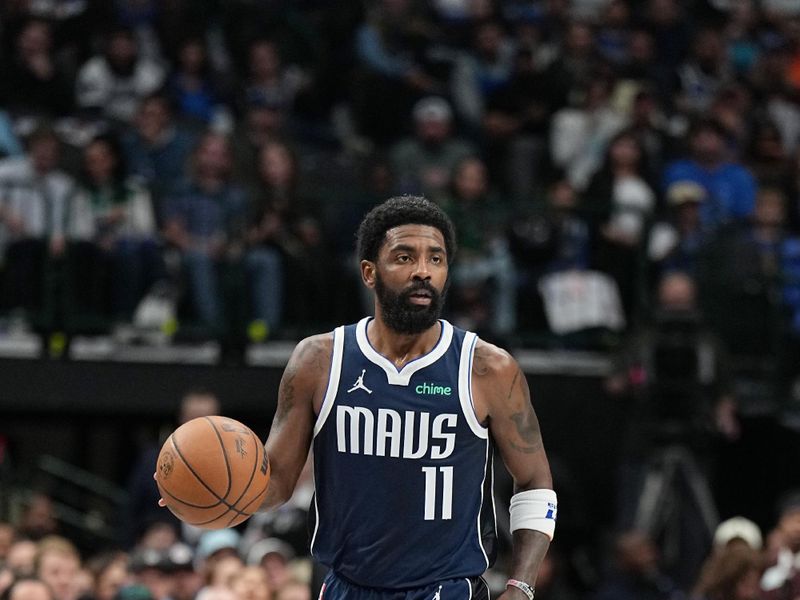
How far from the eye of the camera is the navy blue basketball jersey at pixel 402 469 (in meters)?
6.26

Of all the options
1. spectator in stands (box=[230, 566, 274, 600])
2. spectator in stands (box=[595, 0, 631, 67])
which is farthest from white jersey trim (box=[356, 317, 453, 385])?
spectator in stands (box=[595, 0, 631, 67])

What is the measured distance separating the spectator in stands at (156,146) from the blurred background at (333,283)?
1.0 inches

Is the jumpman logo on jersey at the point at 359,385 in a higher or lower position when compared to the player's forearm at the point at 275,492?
higher

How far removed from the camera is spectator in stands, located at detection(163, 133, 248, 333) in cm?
1334

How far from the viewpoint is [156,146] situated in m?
14.4

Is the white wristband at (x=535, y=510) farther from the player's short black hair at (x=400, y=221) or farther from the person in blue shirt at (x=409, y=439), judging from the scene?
the player's short black hair at (x=400, y=221)

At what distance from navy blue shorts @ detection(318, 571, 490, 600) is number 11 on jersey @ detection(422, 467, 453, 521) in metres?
0.25

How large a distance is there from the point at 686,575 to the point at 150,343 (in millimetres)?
4574

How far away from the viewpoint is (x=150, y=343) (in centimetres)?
1370

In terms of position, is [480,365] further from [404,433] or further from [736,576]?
[736,576]

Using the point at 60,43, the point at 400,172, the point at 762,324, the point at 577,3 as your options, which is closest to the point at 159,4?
the point at 60,43

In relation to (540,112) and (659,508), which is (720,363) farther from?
(540,112)

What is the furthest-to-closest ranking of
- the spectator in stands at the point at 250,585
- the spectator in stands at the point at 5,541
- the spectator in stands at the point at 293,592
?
the spectator in stands at the point at 5,541
the spectator in stands at the point at 293,592
the spectator in stands at the point at 250,585

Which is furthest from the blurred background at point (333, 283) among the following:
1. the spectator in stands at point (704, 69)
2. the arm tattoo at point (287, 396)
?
the arm tattoo at point (287, 396)
